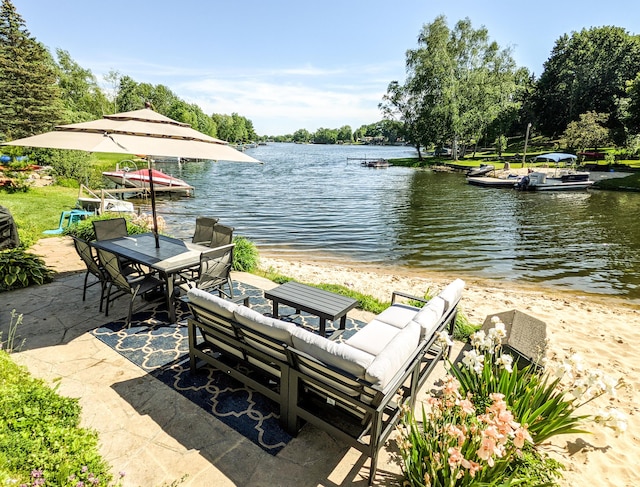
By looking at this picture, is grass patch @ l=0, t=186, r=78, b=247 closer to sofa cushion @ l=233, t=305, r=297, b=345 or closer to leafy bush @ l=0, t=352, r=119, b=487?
leafy bush @ l=0, t=352, r=119, b=487

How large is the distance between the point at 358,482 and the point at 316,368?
1.00 metres

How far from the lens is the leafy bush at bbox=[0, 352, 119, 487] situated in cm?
215

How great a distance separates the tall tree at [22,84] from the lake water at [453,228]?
2095 centimetres

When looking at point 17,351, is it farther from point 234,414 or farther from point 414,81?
point 414,81

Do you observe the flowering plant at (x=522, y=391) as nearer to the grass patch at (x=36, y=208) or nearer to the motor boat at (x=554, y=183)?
the grass patch at (x=36, y=208)

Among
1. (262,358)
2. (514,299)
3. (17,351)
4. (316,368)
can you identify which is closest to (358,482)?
(316,368)

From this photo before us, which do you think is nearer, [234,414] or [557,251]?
[234,414]

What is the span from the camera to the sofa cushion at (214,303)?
10.5 ft

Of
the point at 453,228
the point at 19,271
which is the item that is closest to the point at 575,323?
the point at 19,271

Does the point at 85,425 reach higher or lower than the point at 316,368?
lower

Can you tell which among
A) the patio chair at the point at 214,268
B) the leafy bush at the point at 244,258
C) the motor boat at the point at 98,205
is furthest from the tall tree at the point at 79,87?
the patio chair at the point at 214,268

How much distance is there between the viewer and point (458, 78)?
42.3 m

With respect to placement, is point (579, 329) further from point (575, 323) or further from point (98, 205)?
point (98, 205)

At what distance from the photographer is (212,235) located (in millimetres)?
6566
